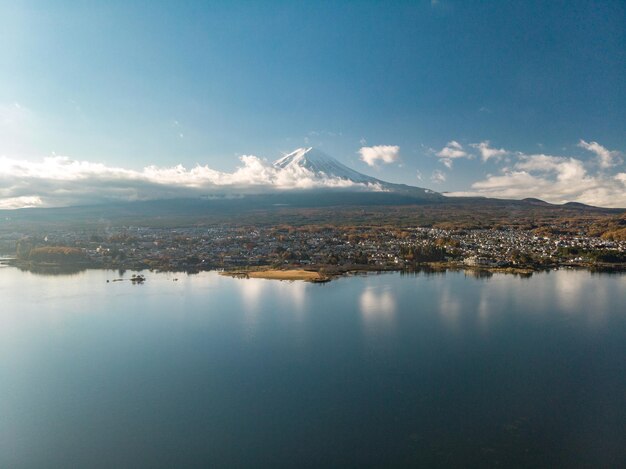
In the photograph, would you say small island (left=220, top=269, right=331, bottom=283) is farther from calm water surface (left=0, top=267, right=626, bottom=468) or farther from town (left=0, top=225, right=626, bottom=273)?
calm water surface (left=0, top=267, right=626, bottom=468)

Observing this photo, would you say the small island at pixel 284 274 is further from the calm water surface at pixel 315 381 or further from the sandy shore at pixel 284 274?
the calm water surface at pixel 315 381

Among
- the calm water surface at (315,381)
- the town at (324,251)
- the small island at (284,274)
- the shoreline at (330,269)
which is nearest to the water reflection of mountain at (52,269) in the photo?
the shoreline at (330,269)

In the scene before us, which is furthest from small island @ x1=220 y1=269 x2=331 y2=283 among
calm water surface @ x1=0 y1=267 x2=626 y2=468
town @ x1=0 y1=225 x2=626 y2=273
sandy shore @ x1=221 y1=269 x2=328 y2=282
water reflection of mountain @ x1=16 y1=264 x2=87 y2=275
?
water reflection of mountain @ x1=16 y1=264 x2=87 y2=275

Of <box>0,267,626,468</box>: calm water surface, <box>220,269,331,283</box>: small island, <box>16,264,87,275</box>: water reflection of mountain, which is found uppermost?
<box>220,269,331,283</box>: small island

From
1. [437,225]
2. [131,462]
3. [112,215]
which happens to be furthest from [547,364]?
[112,215]

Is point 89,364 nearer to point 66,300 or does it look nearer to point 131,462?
point 131,462

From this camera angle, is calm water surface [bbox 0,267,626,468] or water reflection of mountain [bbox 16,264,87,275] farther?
water reflection of mountain [bbox 16,264,87,275]

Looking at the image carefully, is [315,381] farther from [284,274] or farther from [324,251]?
[324,251]
